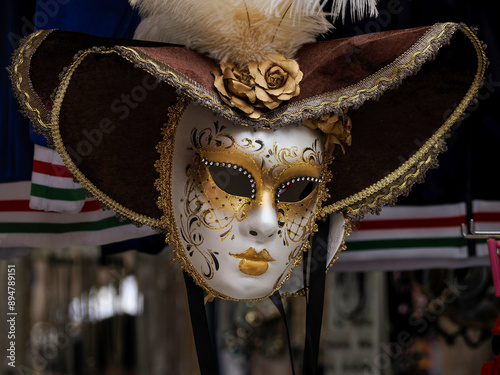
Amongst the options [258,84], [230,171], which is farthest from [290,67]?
[230,171]

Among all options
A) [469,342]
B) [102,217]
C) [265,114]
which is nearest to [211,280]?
[265,114]

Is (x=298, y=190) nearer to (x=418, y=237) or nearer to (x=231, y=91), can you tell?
(x=231, y=91)

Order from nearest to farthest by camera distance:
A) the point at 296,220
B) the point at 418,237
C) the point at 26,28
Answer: the point at 296,220
the point at 26,28
the point at 418,237

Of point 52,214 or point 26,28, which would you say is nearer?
point 26,28

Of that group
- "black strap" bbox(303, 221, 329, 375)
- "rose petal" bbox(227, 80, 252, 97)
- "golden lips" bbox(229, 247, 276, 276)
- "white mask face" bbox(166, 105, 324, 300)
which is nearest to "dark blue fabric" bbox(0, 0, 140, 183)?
"white mask face" bbox(166, 105, 324, 300)

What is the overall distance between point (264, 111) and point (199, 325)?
1.70ft

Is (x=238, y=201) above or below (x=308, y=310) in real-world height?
above

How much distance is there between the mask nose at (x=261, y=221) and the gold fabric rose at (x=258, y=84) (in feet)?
0.61

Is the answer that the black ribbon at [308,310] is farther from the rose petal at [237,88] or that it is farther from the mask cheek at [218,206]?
the rose petal at [237,88]

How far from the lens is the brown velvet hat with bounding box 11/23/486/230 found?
1.35 meters

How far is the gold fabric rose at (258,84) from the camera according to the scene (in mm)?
1345

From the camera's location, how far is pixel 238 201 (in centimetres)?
139

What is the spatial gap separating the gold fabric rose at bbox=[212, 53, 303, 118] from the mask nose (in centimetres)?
18

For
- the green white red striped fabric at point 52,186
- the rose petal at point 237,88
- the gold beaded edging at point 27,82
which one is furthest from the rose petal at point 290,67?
the green white red striped fabric at point 52,186
